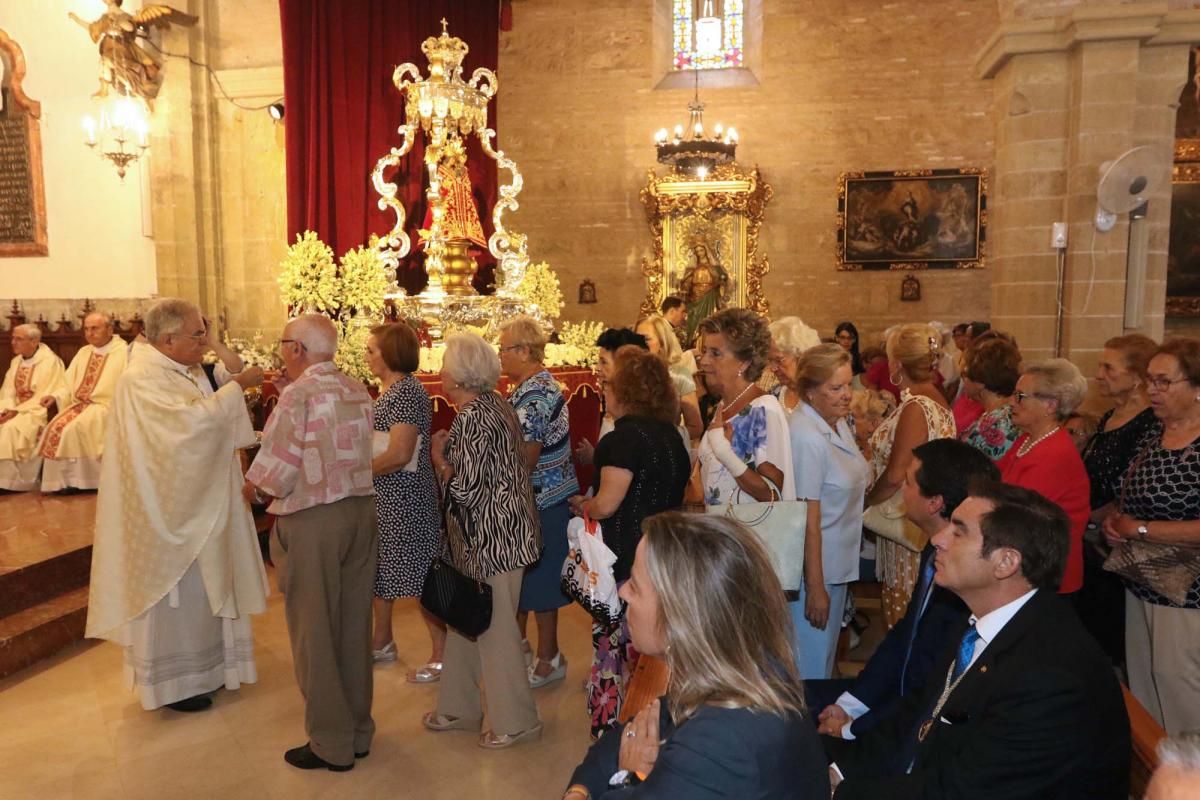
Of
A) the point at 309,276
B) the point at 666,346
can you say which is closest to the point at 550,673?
the point at 666,346

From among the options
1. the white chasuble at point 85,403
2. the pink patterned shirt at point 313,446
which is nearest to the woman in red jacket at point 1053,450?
the pink patterned shirt at point 313,446

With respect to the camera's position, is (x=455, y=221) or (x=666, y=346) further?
(x=455, y=221)

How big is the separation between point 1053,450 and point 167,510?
366 centimetres

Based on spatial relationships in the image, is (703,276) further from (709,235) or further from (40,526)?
(40,526)

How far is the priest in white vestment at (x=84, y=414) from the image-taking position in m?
7.29

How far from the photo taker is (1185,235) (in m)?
10.8

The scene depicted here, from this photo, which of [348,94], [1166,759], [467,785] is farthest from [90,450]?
[1166,759]

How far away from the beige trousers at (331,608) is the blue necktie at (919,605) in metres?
2.02

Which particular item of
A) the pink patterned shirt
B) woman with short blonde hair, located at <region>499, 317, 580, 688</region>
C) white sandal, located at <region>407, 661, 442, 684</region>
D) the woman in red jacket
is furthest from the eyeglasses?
white sandal, located at <region>407, 661, 442, 684</region>

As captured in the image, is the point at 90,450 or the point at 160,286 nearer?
the point at 90,450

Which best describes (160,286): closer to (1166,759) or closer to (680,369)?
(680,369)

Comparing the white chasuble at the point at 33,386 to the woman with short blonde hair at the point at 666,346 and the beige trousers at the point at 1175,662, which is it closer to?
the woman with short blonde hair at the point at 666,346

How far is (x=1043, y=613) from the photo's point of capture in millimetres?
2045

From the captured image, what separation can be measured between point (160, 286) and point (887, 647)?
8146 mm
